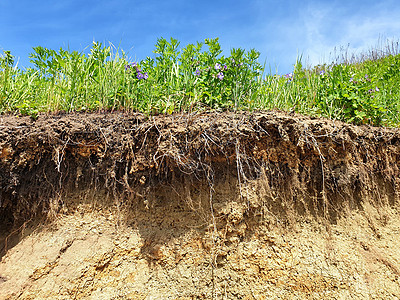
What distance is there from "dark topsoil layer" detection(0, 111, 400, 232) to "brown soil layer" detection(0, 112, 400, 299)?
0.01m

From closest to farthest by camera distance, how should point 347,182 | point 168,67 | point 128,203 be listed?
point 128,203 < point 347,182 < point 168,67

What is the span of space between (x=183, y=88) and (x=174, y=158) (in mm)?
988

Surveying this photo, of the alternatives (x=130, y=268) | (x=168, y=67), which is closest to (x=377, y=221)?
(x=130, y=268)

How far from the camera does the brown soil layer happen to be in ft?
9.17

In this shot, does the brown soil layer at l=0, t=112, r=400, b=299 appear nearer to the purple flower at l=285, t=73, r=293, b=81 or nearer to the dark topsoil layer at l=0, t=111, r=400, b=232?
the dark topsoil layer at l=0, t=111, r=400, b=232

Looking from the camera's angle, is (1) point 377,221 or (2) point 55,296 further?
(1) point 377,221

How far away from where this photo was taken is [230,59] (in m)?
3.27

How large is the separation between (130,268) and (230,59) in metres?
2.60

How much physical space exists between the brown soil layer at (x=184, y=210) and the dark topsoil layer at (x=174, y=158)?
0.01 metres

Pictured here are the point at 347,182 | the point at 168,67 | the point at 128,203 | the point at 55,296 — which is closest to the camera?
the point at 55,296

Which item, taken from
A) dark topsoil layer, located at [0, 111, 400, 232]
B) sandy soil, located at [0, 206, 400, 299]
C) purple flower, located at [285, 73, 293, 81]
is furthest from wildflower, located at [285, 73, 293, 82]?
sandy soil, located at [0, 206, 400, 299]

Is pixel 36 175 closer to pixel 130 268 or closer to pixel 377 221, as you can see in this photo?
pixel 130 268

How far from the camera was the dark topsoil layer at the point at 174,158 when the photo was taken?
2787mm

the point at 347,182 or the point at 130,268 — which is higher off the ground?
the point at 347,182
